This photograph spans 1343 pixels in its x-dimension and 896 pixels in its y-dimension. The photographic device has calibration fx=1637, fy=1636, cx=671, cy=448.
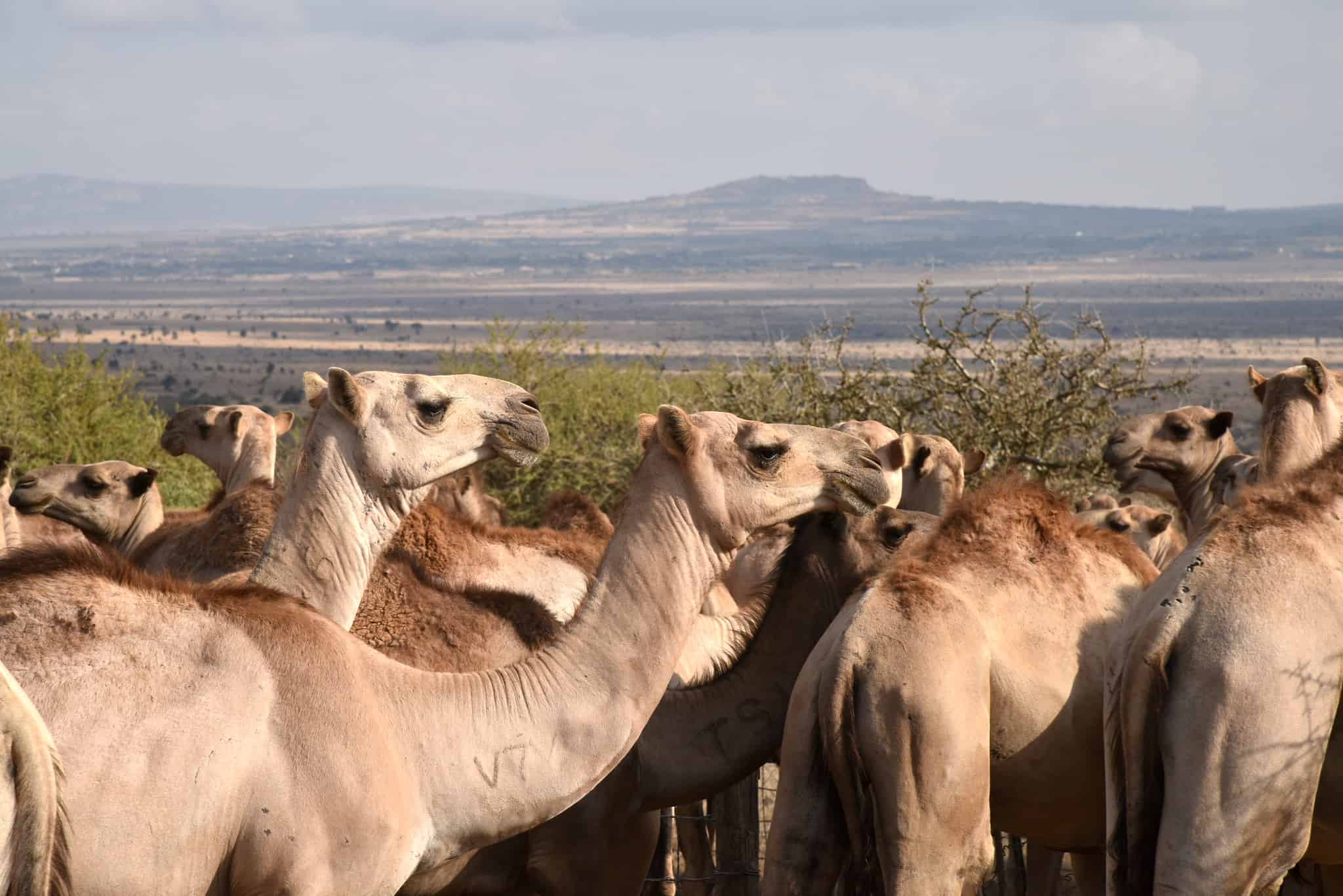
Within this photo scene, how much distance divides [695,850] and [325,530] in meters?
3.94

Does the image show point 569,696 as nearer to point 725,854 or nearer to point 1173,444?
point 725,854

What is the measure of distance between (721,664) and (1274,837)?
2440 millimetres

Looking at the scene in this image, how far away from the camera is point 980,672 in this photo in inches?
223

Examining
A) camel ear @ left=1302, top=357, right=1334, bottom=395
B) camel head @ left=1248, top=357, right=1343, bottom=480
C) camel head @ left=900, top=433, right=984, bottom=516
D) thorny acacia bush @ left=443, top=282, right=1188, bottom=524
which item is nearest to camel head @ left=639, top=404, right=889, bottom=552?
camel head @ left=1248, top=357, right=1343, bottom=480

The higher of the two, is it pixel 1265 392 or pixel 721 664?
pixel 1265 392

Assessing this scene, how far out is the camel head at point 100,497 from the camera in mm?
10422

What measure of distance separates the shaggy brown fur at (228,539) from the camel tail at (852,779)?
325 cm

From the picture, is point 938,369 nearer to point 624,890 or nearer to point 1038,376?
point 1038,376

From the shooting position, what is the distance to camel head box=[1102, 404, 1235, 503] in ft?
35.2

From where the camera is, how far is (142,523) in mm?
10680

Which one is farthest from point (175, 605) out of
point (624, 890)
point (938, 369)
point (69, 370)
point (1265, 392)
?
point (69, 370)

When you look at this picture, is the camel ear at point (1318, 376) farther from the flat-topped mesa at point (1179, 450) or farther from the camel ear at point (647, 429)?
the camel ear at point (647, 429)

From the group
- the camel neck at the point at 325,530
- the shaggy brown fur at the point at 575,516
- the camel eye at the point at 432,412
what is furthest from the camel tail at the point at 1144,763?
the shaggy brown fur at the point at 575,516

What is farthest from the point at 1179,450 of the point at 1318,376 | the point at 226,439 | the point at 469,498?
the point at 226,439
